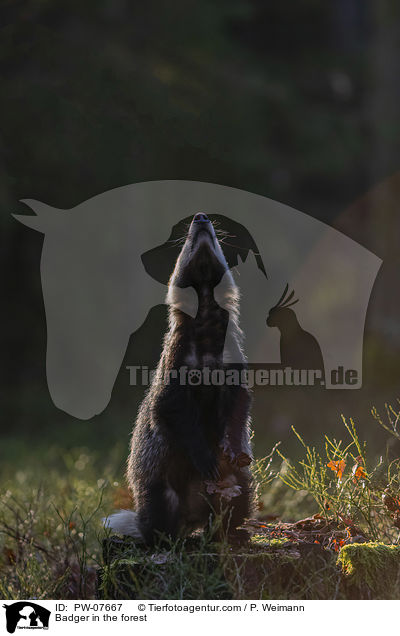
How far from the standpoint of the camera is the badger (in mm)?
3344

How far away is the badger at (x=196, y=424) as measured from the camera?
334cm

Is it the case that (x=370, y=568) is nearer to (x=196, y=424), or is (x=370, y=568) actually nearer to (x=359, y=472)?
(x=359, y=472)

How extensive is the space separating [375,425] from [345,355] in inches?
66.5

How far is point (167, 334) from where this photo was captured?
3.63 meters

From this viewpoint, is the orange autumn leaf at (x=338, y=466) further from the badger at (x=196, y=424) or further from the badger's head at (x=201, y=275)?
the badger's head at (x=201, y=275)

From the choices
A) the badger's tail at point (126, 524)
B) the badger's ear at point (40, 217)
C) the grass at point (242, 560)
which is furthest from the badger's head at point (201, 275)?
the badger's ear at point (40, 217)

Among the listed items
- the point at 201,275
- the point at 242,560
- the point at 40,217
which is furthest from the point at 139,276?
the point at 242,560

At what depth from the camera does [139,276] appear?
996 centimetres

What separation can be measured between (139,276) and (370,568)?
725 cm

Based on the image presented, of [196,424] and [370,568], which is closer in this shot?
[370,568]

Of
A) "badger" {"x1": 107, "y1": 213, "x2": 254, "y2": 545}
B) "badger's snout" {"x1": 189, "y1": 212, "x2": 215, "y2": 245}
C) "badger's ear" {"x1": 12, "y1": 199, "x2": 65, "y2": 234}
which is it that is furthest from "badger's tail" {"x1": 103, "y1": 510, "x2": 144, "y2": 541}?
"badger's ear" {"x1": 12, "y1": 199, "x2": 65, "y2": 234}

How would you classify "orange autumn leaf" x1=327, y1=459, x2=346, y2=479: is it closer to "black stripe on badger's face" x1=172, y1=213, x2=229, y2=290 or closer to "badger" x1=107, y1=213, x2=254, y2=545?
"badger" x1=107, y1=213, x2=254, y2=545

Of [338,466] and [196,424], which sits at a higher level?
[196,424]
